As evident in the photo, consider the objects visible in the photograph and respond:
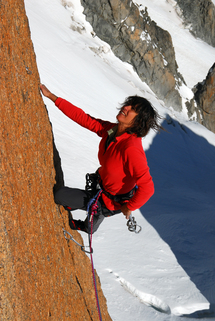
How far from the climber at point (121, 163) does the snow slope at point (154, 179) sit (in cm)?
33

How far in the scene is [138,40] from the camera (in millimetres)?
25875

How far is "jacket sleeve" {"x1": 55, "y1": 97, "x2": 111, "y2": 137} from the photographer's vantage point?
298cm

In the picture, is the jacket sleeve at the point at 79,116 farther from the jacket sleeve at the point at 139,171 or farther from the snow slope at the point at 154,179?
the snow slope at the point at 154,179

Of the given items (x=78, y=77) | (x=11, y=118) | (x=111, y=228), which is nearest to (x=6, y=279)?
(x=11, y=118)

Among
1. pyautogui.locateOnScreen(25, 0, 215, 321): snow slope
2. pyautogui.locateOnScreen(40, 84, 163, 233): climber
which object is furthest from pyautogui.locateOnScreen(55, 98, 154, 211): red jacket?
pyautogui.locateOnScreen(25, 0, 215, 321): snow slope

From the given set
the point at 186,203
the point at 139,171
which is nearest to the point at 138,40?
the point at 186,203

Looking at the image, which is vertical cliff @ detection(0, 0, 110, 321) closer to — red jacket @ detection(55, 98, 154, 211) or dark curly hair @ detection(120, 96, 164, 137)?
red jacket @ detection(55, 98, 154, 211)

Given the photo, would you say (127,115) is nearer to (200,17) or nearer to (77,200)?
(77,200)

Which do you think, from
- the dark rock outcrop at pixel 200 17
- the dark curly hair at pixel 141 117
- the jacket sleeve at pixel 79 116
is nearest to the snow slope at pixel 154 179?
the dark curly hair at pixel 141 117

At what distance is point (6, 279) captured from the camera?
1768 millimetres

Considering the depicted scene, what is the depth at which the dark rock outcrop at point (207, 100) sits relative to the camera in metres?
28.8

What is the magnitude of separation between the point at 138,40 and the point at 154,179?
16.4m

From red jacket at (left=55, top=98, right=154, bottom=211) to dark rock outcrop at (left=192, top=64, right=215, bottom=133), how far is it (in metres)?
28.1

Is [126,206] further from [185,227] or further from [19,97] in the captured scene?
[185,227]
